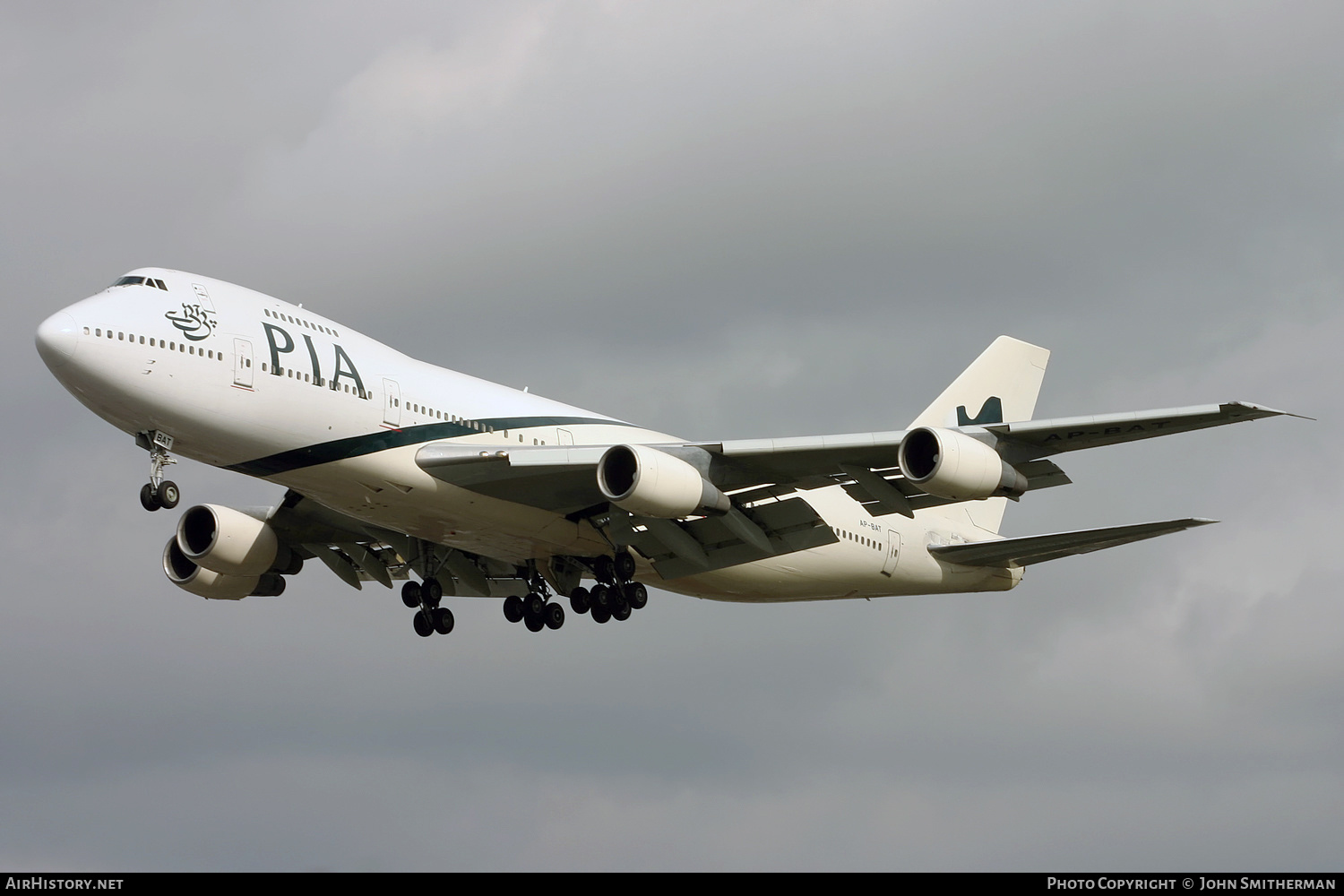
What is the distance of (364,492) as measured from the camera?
96.7 ft

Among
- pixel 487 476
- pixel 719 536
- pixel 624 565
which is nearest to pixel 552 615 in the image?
pixel 624 565

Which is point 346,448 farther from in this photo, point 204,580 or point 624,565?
point 204,580

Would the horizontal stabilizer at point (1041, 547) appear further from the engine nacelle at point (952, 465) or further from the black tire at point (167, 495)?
the black tire at point (167, 495)

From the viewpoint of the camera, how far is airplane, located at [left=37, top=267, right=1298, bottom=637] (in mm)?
27062

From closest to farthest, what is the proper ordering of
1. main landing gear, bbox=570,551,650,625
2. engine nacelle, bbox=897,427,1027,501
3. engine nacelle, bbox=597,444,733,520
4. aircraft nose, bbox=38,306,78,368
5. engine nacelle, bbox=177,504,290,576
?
1. aircraft nose, bbox=38,306,78,368
2. engine nacelle, bbox=897,427,1027,501
3. engine nacelle, bbox=597,444,733,520
4. main landing gear, bbox=570,551,650,625
5. engine nacelle, bbox=177,504,290,576

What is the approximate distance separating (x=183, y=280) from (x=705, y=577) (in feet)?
44.5

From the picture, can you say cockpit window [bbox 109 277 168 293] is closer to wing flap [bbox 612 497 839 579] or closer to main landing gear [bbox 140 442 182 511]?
main landing gear [bbox 140 442 182 511]

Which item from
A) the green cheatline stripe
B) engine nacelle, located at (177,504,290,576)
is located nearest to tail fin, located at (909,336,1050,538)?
the green cheatline stripe

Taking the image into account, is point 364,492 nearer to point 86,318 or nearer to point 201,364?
point 201,364

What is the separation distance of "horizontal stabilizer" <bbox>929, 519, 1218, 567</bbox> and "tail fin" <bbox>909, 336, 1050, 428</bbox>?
147 inches

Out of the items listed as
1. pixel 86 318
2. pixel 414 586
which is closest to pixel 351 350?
pixel 86 318
